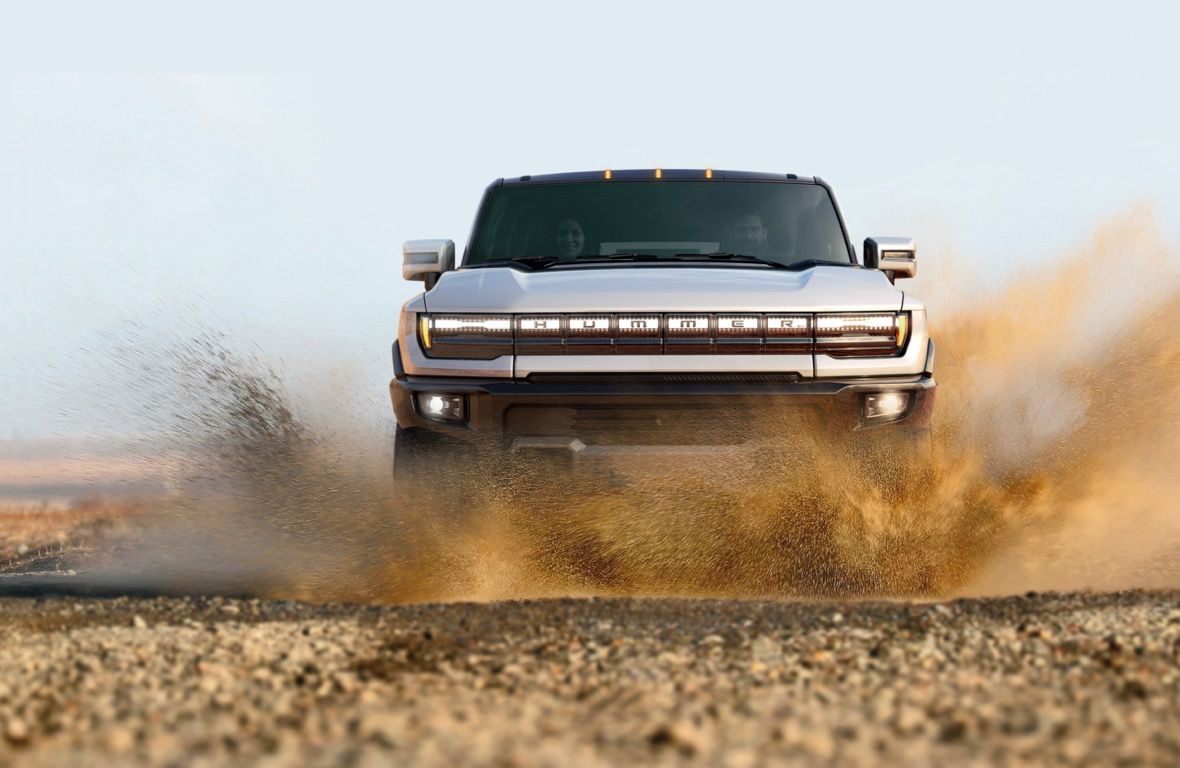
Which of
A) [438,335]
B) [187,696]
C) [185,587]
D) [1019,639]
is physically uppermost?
[438,335]

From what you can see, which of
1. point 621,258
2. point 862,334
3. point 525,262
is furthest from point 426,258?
point 862,334

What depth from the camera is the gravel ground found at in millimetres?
3092

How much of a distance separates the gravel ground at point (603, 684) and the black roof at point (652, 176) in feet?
9.56

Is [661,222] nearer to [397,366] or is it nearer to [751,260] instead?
[751,260]

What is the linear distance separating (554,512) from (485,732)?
107 inches

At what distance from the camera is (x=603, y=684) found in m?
3.82

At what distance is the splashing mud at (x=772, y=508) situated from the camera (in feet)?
19.4

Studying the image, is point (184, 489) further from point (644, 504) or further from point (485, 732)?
point (485, 732)

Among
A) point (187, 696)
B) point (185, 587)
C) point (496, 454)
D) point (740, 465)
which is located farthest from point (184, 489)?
point (187, 696)

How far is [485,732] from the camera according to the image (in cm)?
316

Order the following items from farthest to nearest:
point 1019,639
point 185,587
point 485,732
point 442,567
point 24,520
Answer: point 24,520 < point 185,587 < point 442,567 < point 1019,639 < point 485,732

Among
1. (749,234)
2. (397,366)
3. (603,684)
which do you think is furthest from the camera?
(749,234)

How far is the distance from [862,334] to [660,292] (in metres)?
0.94

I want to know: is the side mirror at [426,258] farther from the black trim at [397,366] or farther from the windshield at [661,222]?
the black trim at [397,366]
